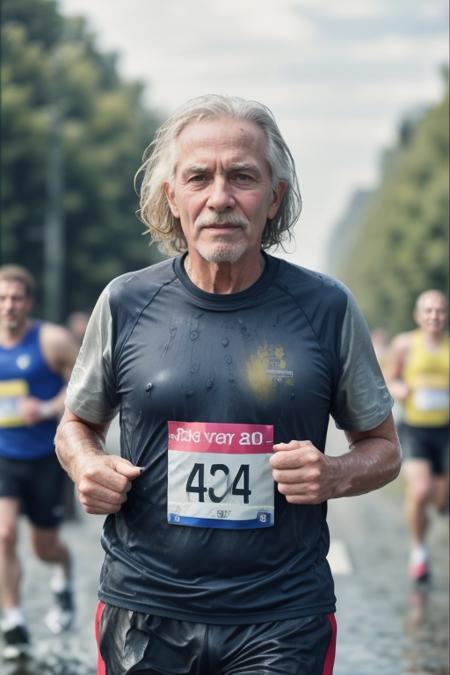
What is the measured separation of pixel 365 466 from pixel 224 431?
369mm

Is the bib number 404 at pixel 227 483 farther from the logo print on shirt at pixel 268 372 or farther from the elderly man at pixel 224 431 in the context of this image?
the logo print on shirt at pixel 268 372

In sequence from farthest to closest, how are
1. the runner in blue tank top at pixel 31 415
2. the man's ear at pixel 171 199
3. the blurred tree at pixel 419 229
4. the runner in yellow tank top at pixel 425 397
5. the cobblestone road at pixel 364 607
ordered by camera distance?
the blurred tree at pixel 419 229, the runner in yellow tank top at pixel 425 397, the runner in blue tank top at pixel 31 415, the cobblestone road at pixel 364 607, the man's ear at pixel 171 199

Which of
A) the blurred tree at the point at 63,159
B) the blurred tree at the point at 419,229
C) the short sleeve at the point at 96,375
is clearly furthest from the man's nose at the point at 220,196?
the blurred tree at the point at 419,229

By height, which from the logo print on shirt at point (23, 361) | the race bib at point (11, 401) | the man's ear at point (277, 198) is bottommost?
the race bib at point (11, 401)

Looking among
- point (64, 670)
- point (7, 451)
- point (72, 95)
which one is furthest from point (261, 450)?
point (72, 95)

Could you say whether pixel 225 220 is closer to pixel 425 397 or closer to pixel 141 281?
pixel 141 281

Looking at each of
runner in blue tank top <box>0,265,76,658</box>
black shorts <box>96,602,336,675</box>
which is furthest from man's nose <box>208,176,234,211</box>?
runner in blue tank top <box>0,265,76,658</box>

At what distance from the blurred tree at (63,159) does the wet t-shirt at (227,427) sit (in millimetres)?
29535

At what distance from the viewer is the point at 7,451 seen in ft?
28.1

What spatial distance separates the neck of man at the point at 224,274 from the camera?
143 inches

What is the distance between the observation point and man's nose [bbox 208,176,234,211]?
3.51 m

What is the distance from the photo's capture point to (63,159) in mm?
46250

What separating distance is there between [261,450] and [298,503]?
6.7 inches

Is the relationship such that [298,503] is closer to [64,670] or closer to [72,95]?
[64,670]
